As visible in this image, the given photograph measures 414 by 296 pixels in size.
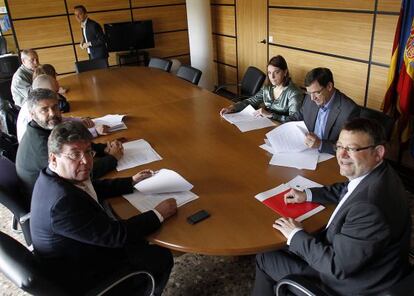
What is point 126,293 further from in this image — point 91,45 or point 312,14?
point 91,45

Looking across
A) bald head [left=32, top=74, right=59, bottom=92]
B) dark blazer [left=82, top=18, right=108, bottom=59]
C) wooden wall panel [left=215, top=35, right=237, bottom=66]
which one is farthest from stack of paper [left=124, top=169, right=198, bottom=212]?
wooden wall panel [left=215, top=35, right=237, bottom=66]

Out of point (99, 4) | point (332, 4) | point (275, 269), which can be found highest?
point (99, 4)

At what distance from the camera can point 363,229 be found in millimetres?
1287

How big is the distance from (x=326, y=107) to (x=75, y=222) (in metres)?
1.79

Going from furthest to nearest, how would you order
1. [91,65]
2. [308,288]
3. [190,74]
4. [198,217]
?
[91,65], [190,74], [198,217], [308,288]

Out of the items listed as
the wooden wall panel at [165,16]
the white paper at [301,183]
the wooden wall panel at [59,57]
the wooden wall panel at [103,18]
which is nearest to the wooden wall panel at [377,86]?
the white paper at [301,183]

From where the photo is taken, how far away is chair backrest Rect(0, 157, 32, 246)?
2.06m

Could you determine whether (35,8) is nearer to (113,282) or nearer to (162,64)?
(162,64)

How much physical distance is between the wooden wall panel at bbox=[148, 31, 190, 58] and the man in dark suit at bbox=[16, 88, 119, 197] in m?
4.99

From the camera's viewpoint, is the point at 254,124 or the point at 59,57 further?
the point at 59,57

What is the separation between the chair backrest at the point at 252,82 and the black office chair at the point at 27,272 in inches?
118

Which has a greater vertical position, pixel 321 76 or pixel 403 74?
pixel 321 76

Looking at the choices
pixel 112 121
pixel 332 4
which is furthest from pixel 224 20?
pixel 112 121

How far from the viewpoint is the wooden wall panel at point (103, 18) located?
6252mm
